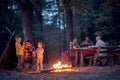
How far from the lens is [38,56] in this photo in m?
13.6

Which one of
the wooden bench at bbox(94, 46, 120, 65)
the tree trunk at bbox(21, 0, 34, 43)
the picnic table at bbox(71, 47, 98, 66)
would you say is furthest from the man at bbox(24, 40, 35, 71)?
the tree trunk at bbox(21, 0, 34, 43)

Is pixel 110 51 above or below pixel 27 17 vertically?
below

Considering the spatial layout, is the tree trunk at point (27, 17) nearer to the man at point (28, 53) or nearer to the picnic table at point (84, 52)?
the picnic table at point (84, 52)

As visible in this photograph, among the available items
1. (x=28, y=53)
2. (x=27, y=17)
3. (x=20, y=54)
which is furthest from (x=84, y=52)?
(x=27, y=17)

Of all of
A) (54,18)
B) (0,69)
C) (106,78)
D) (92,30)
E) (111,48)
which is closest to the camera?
(106,78)

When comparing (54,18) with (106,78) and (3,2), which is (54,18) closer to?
(3,2)

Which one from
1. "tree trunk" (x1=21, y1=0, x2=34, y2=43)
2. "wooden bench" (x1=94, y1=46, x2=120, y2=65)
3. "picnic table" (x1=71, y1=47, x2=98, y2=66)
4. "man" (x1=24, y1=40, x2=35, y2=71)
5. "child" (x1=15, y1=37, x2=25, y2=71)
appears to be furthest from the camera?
"tree trunk" (x1=21, y1=0, x2=34, y2=43)

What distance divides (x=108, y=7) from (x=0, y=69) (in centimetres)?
1509

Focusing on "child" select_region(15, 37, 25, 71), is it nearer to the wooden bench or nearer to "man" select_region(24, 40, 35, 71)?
"man" select_region(24, 40, 35, 71)

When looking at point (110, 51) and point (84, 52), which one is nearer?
point (110, 51)

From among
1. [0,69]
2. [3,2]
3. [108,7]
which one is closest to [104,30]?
[108,7]

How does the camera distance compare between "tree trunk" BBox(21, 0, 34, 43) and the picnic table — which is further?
"tree trunk" BBox(21, 0, 34, 43)

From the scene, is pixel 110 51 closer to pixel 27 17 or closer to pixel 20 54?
pixel 20 54

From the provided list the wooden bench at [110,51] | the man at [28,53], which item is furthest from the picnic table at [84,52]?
the man at [28,53]
